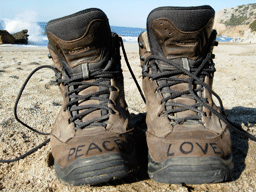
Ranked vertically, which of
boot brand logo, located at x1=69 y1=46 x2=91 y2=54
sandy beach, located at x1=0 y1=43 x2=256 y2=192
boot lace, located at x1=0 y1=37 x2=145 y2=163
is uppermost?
boot brand logo, located at x1=69 y1=46 x2=91 y2=54

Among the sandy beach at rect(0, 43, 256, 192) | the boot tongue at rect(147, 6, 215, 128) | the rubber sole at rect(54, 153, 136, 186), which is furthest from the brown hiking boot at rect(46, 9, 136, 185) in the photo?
the boot tongue at rect(147, 6, 215, 128)

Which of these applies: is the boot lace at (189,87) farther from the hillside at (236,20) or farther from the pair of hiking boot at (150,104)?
the hillside at (236,20)

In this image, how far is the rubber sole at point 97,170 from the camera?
907 millimetres

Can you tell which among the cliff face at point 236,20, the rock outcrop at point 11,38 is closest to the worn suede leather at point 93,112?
the rock outcrop at point 11,38

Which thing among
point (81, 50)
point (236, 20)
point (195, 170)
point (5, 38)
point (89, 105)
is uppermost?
point (81, 50)

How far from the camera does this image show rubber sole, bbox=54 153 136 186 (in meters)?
0.91

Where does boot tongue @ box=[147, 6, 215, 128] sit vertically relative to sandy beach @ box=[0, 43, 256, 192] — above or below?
above

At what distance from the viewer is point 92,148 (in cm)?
98

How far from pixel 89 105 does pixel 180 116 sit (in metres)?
0.51

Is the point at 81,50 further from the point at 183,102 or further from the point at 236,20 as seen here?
the point at 236,20

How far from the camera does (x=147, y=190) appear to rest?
3.23ft

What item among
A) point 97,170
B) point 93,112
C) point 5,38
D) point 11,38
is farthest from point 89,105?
point 11,38

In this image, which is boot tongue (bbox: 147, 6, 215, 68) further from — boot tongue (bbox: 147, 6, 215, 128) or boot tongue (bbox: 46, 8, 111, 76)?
boot tongue (bbox: 46, 8, 111, 76)

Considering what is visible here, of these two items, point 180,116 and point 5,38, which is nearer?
point 180,116
